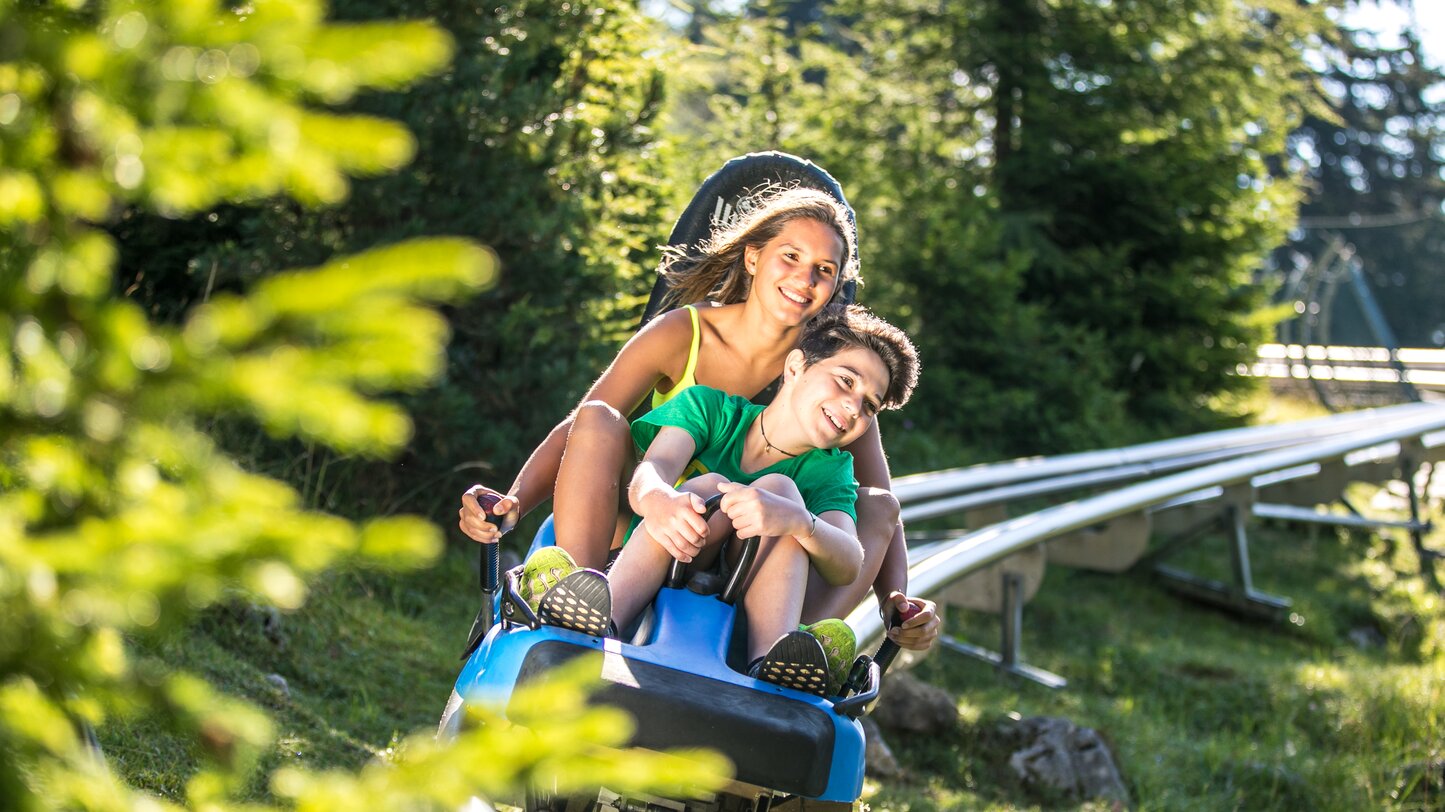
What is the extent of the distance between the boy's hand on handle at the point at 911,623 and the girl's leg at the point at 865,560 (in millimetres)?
94

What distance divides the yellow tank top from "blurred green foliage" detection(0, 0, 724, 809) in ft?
8.82

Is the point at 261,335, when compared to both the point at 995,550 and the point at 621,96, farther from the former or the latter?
the point at 621,96

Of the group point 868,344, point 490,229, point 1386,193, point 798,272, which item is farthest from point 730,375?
point 1386,193

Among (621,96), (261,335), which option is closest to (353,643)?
(621,96)

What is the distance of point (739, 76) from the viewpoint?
11.0 meters

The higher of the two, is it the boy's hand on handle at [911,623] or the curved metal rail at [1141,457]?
the boy's hand on handle at [911,623]

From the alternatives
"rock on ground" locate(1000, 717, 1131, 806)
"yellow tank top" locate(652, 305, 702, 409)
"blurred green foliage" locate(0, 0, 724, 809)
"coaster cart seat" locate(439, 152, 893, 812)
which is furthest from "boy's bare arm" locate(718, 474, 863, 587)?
"rock on ground" locate(1000, 717, 1131, 806)

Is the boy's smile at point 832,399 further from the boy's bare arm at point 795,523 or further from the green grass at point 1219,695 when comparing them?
the green grass at point 1219,695

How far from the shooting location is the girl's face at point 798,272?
141 inches

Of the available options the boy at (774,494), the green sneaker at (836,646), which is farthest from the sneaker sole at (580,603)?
the green sneaker at (836,646)

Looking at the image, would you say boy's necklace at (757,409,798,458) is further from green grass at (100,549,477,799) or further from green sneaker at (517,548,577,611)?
green grass at (100,549,477,799)

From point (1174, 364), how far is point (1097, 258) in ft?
3.41

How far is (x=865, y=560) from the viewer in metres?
3.20

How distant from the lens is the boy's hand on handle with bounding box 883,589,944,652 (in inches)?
119
